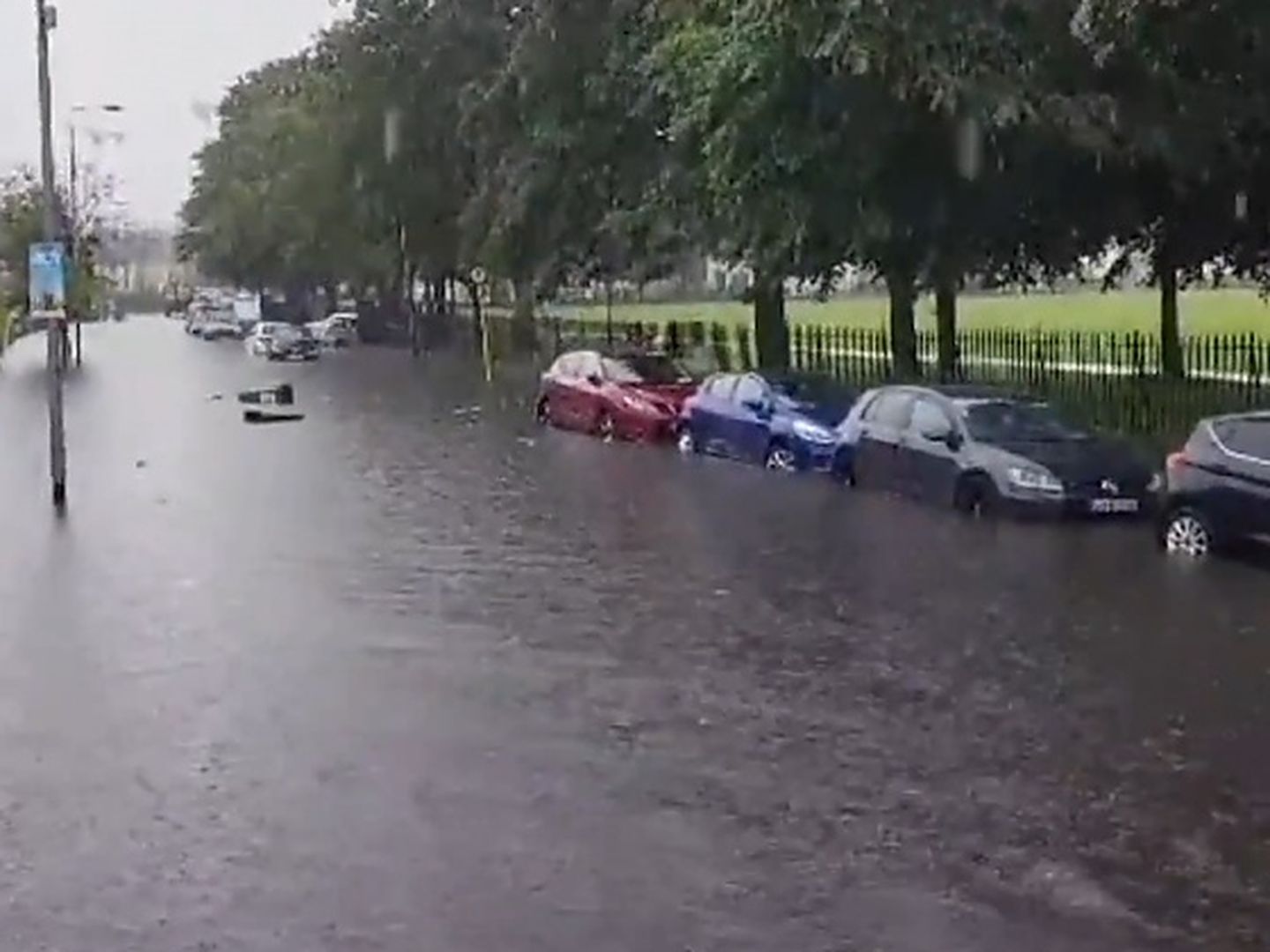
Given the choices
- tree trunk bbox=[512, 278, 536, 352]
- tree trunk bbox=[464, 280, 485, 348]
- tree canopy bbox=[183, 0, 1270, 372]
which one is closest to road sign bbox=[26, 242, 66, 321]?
tree canopy bbox=[183, 0, 1270, 372]

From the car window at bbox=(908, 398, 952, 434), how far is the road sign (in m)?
9.54

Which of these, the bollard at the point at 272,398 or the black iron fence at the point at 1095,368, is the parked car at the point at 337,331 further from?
the black iron fence at the point at 1095,368

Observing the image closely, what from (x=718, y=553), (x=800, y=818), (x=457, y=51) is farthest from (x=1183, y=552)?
(x=457, y=51)

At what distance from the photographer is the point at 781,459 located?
97.8 ft

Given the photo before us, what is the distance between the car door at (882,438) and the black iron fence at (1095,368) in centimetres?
472

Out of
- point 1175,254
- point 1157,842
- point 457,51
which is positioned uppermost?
point 457,51

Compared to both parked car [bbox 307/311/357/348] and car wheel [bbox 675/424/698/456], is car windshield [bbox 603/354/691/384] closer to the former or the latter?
car wheel [bbox 675/424/698/456]

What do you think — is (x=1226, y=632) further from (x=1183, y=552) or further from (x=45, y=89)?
(x=45, y=89)

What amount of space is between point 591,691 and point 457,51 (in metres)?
50.9

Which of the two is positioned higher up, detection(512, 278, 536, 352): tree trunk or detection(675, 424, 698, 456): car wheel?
detection(512, 278, 536, 352): tree trunk

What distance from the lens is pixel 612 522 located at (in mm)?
22875

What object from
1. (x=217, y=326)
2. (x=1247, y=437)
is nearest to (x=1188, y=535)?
(x=1247, y=437)

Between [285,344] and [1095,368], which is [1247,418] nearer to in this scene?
[1095,368]

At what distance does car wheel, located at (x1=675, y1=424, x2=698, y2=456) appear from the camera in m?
32.8
